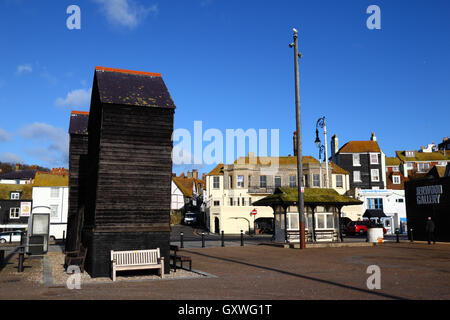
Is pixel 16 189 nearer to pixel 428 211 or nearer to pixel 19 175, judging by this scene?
pixel 19 175

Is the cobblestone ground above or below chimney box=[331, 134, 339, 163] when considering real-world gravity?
below

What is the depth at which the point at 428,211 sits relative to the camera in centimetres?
Result: 3022

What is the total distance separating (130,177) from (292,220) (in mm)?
15196

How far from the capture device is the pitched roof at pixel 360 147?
210 feet

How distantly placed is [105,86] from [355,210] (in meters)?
46.2

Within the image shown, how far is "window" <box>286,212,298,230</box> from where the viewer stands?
87.5 ft

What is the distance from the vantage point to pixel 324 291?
31.4 ft

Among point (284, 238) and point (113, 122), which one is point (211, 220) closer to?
point (284, 238)

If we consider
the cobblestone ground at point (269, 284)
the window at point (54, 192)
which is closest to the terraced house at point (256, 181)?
the window at point (54, 192)

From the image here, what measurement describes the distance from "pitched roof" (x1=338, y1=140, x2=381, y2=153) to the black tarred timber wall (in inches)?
1265

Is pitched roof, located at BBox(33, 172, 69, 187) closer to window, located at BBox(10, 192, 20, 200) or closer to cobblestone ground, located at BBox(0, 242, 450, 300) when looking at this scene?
window, located at BBox(10, 192, 20, 200)

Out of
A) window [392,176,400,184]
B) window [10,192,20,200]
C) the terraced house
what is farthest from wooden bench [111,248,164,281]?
window [392,176,400,184]

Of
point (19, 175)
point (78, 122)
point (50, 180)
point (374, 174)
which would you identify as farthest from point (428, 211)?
point (19, 175)

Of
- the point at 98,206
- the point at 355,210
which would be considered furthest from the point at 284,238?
the point at 355,210
